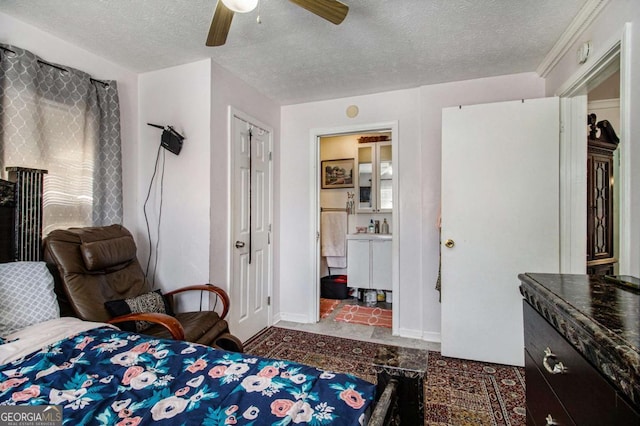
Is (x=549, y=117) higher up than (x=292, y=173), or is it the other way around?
(x=549, y=117)

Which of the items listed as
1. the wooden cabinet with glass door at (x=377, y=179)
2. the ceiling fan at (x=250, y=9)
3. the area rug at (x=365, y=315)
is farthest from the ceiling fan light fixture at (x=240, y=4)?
the wooden cabinet with glass door at (x=377, y=179)

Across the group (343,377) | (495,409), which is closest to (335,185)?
(495,409)

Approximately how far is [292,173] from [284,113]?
716 mm

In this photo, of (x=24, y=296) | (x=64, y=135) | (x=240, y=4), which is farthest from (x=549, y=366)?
(x=64, y=135)

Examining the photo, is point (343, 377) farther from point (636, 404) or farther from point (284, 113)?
point (284, 113)

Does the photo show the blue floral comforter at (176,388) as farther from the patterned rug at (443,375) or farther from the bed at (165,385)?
the patterned rug at (443,375)

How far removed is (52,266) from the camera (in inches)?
76.6

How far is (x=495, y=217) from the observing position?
8.11 ft

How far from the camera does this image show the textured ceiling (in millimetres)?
1837

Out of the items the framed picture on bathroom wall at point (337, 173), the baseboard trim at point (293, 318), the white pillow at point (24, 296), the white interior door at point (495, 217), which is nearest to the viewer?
the white pillow at point (24, 296)

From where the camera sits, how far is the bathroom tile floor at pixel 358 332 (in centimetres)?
290

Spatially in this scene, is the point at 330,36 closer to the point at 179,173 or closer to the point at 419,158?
the point at 419,158

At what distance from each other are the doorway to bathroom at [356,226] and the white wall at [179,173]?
178 centimetres

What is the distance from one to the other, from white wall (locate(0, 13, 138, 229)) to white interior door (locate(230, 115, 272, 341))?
0.90 metres
